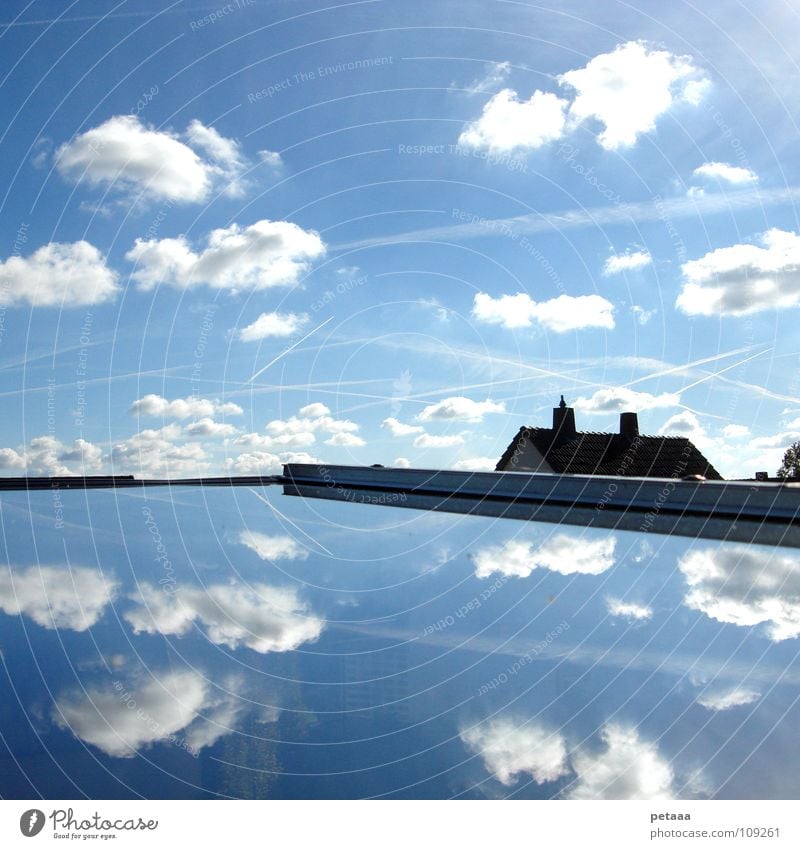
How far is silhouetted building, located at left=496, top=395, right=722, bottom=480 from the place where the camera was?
73.0ft

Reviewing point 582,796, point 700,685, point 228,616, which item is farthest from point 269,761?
point 228,616

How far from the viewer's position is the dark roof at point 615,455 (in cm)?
2206

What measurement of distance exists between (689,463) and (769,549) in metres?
14.8

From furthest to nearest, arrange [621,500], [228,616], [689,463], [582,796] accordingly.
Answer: [689,463], [621,500], [228,616], [582,796]

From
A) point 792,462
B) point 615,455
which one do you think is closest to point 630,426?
point 615,455

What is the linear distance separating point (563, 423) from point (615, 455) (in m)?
1.94

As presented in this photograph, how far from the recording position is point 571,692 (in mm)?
3895

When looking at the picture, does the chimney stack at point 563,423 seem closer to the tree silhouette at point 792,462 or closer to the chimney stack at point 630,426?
the chimney stack at point 630,426

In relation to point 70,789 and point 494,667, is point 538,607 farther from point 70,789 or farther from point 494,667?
point 70,789

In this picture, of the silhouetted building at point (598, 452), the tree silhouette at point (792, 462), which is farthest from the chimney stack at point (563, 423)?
the tree silhouette at point (792, 462)

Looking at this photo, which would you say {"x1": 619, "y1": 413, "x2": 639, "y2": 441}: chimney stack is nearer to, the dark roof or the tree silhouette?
the dark roof

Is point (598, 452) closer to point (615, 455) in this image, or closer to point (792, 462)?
point (615, 455)

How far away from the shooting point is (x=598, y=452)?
23.7 metres

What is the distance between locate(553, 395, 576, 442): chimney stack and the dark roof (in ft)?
0.43
